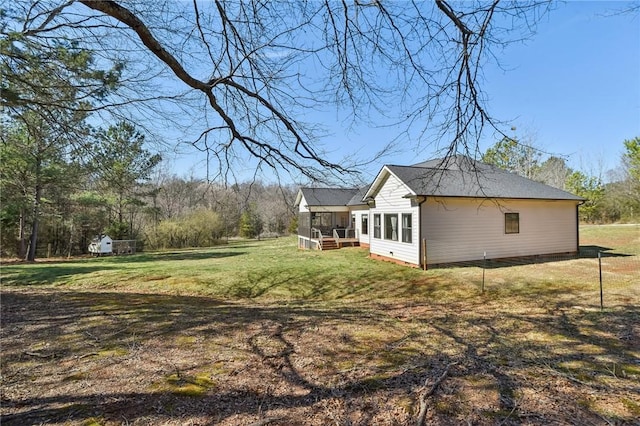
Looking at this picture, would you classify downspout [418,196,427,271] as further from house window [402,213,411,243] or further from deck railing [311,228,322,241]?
deck railing [311,228,322,241]

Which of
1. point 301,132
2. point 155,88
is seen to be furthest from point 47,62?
point 301,132

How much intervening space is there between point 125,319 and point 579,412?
16.8 ft

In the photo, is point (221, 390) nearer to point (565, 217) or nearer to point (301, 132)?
point (301, 132)

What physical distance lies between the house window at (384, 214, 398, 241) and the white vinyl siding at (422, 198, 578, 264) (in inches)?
71.3

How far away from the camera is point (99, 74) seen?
15.1ft

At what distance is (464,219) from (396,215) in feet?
8.67

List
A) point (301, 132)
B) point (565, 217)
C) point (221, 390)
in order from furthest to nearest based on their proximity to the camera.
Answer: point (565, 217), point (301, 132), point (221, 390)

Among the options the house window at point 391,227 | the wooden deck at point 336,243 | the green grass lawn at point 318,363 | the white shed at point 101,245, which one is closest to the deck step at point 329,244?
the wooden deck at point 336,243

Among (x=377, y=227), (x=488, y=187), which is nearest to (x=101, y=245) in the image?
(x=377, y=227)

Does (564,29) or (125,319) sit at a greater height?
(564,29)

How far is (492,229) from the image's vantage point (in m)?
12.4

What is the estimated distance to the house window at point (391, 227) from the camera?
13141 millimetres

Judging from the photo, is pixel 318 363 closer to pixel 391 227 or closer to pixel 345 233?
pixel 391 227

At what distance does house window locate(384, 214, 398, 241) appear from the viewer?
43.1ft
